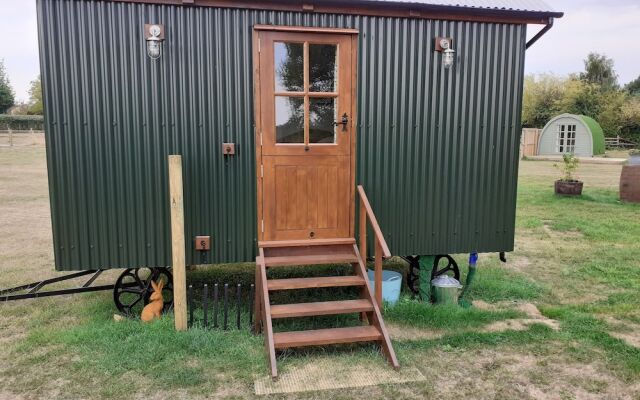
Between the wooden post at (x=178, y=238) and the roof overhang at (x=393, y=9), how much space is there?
148 cm

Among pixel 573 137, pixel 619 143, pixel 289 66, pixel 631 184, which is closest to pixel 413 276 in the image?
pixel 289 66

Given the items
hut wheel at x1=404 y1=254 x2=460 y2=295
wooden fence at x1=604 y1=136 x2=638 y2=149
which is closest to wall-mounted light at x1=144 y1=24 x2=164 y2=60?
hut wheel at x1=404 y1=254 x2=460 y2=295

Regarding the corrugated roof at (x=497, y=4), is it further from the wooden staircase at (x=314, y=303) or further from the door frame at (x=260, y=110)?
the wooden staircase at (x=314, y=303)

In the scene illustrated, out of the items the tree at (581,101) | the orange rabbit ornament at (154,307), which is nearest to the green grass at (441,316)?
the orange rabbit ornament at (154,307)

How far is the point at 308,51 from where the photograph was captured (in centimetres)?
454

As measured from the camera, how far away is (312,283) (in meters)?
4.38

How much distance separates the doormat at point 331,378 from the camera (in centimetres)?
354

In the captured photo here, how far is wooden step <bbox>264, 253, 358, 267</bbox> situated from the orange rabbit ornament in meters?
1.16

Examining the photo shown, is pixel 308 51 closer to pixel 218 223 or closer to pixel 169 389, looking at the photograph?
pixel 218 223

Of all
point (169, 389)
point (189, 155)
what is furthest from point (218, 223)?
point (169, 389)

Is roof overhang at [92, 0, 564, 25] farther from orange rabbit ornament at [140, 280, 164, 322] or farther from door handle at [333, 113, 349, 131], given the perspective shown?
orange rabbit ornament at [140, 280, 164, 322]

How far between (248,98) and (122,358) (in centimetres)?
247

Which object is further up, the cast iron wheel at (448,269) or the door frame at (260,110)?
the door frame at (260,110)

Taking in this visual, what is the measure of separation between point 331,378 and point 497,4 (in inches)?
153
